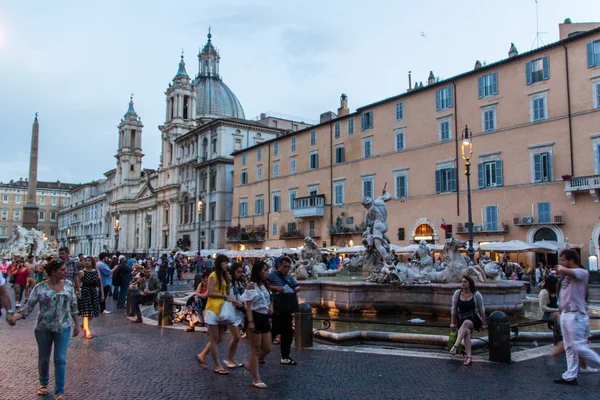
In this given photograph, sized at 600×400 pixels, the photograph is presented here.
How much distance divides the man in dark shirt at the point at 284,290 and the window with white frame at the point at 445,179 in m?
28.5

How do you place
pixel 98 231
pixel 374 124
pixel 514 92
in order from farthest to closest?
pixel 98 231 → pixel 374 124 → pixel 514 92

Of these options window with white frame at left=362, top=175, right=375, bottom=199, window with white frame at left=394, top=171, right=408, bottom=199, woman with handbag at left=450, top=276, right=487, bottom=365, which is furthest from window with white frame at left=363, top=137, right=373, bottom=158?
woman with handbag at left=450, top=276, right=487, bottom=365

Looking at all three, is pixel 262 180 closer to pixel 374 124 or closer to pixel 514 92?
pixel 374 124

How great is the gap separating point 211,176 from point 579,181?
44.2 metres

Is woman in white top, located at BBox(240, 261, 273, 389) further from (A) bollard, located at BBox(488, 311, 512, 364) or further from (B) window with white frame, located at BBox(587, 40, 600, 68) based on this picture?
(B) window with white frame, located at BBox(587, 40, 600, 68)

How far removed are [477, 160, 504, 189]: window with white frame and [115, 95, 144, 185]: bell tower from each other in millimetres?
75539

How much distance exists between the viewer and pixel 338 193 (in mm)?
44062

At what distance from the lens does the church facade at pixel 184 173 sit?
2458 inches

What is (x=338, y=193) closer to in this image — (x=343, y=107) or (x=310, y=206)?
(x=310, y=206)

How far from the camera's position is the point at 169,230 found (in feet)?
240

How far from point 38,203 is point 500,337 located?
143856 millimetres

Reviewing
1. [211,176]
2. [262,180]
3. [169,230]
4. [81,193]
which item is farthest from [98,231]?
[262,180]

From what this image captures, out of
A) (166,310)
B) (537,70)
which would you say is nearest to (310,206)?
(537,70)

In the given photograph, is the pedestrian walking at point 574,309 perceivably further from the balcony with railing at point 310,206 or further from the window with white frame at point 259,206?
the window with white frame at point 259,206
